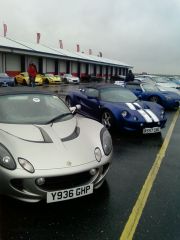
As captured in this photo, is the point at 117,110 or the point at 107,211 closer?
the point at 107,211

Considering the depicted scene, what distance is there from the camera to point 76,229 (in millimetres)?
2959

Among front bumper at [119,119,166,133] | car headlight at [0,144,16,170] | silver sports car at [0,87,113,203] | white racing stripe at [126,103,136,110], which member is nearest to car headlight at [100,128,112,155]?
silver sports car at [0,87,113,203]

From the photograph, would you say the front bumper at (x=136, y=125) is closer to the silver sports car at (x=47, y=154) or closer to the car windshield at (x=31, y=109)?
the car windshield at (x=31, y=109)

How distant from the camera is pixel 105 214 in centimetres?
327

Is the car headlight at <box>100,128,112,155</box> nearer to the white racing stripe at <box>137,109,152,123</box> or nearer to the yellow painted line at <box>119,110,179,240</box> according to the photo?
the yellow painted line at <box>119,110,179,240</box>

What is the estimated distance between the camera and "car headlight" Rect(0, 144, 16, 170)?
3150 millimetres

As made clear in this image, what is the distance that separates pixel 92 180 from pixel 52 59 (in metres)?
39.4

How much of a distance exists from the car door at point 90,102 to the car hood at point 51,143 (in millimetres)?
3943

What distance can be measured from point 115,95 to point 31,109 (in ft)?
13.6

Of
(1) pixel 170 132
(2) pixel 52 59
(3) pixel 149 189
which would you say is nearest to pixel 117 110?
(1) pixel 170 132

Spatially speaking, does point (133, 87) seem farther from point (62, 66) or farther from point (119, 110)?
point (62, 66)

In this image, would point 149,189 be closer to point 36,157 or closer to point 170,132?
point 36,157

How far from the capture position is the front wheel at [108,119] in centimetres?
748

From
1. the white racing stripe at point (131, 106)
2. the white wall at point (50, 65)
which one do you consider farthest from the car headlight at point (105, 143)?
the white wall at point (50, 65)
